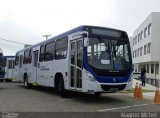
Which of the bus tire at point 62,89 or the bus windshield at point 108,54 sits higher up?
the bus windshield at point 108,54

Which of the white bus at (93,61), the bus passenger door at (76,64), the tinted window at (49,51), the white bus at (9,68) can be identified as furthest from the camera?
the white bus at (9,68)

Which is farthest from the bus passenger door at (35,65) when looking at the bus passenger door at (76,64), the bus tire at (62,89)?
the bus passenger door at (76,64)

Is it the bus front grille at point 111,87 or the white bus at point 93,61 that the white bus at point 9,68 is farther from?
the bus front grille at point 111,87

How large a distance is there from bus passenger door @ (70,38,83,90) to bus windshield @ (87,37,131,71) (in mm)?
591

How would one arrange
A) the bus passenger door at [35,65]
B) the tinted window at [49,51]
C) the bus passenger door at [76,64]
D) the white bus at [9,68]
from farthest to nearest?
1. the white bus at [9,68]
2. the bus passenger door at [35,65]
3. the tinted window at [49,51]
4. the bus passenger door at [76,64]

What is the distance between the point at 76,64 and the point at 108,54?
5.15 ft

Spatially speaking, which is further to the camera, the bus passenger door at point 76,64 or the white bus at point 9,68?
the white bus at point 9,68

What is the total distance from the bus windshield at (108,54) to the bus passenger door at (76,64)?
1.94ft

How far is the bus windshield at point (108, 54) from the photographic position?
13.8 meters

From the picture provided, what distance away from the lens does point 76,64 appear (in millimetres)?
14594

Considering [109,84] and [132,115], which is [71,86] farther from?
[132,115]

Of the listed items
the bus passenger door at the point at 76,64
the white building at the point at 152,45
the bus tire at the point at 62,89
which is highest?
the white building at the point at 152,45

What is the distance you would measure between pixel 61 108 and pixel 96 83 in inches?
78.5

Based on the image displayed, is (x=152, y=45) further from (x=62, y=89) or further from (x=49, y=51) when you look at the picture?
(x=62, y=89)
